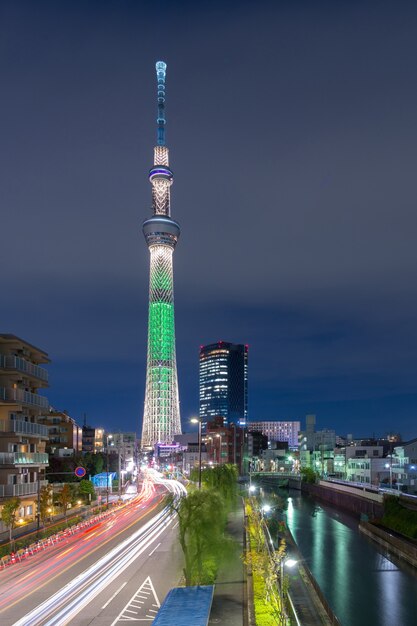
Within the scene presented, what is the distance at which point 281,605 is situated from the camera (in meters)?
20.1

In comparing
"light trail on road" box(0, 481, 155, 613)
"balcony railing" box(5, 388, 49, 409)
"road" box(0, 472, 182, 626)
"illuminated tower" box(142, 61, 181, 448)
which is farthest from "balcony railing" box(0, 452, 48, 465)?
"illuminated tower" box(142, 61, 181, 448)

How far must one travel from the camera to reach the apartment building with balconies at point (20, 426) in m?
40.4

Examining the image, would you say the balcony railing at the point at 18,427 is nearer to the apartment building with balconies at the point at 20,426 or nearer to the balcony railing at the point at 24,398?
the apartment building with balconies at the point at 20,426

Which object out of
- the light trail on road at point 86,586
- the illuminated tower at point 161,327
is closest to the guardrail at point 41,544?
the light trail on road at point 86,586

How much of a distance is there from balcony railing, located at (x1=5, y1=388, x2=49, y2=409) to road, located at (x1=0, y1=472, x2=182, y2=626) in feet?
31.9

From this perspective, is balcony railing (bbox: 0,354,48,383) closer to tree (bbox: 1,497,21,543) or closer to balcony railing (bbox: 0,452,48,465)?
balcony railing (bbox: 0,452,48,465)

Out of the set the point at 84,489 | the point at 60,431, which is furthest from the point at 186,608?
the point at 60,431

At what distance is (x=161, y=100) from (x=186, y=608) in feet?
563

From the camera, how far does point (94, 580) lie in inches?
1043

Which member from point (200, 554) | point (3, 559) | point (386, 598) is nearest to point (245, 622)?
point (200, 554)

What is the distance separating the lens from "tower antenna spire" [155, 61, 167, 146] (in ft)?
559

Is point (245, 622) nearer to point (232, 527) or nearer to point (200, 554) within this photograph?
point (200, 554)

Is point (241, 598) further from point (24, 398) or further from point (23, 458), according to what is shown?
point (24, 398)

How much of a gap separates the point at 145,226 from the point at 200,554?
14372 cm
